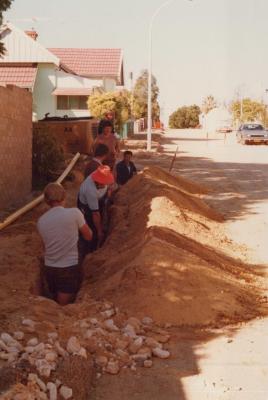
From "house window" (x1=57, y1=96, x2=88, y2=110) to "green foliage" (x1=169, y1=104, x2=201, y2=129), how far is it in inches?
2134

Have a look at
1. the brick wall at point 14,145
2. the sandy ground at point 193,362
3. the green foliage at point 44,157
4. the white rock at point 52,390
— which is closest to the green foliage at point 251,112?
the green foliage at point 44,157

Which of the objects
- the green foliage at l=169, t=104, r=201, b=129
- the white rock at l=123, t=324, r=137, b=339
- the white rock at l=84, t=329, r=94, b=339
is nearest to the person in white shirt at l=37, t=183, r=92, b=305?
the white rock at l=123, t=324, r=137, b=339

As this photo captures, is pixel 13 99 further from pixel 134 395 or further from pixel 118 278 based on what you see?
pixel 134 395

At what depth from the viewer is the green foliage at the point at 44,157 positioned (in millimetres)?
14906

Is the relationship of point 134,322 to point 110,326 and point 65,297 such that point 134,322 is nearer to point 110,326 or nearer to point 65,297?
point 110,326

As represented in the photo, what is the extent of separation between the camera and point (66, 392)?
13.5 ft

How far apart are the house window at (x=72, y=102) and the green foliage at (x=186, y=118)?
54.2 meters

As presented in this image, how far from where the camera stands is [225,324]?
5.68 metres

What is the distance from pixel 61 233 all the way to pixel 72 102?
107 feet

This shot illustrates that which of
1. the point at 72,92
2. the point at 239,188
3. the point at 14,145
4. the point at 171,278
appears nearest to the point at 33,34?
the point at 72,92

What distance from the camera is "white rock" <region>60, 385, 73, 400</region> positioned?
410 cm

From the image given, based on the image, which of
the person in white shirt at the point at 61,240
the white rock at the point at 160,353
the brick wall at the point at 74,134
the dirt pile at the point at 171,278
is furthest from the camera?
the brick wall at the point at 74,134

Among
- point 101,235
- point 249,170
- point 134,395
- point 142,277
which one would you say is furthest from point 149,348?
point 249,170

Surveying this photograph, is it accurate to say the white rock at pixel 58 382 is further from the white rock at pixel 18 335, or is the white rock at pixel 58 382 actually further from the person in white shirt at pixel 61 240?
the person in white shirt at pixel 61 240
